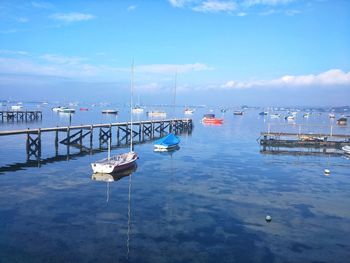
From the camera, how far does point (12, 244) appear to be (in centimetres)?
1903

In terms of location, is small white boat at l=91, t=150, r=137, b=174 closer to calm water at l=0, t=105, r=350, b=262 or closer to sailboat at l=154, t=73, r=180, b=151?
calm water at l=0, t=105, r=350, b=262

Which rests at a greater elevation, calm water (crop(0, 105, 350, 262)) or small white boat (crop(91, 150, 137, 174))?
small white boat (crop(91, 150, 137, 174))

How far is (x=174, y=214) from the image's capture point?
25016mm

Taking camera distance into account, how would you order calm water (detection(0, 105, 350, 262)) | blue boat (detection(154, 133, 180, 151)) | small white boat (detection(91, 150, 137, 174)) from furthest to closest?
blue boat (detection(154, 133, 180, 151)) < small white boat (detection(91, 150, 137, 174)) < calm water (detection(0, 105, 350, 262))

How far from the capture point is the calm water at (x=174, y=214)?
1894 centimetres

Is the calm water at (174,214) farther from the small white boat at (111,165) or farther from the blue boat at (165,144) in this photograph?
the blue boat at (165,144)

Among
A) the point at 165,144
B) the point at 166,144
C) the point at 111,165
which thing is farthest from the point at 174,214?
the point at 166,144

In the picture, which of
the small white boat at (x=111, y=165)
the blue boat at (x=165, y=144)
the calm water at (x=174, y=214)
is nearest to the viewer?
the calm water at (x=174, y=214)

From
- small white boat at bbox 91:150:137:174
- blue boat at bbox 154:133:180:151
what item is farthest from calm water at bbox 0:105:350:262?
blue boat at bbox 154:133:180:151

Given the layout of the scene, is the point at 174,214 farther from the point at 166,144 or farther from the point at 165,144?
the point at 166,144

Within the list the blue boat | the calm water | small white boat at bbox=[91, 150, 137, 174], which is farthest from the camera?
the blue boat

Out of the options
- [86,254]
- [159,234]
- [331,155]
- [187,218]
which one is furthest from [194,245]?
[331,155]

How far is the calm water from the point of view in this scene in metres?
18.9

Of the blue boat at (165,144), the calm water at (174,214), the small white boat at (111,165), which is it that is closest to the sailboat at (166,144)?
the blue boat at (165,144)
